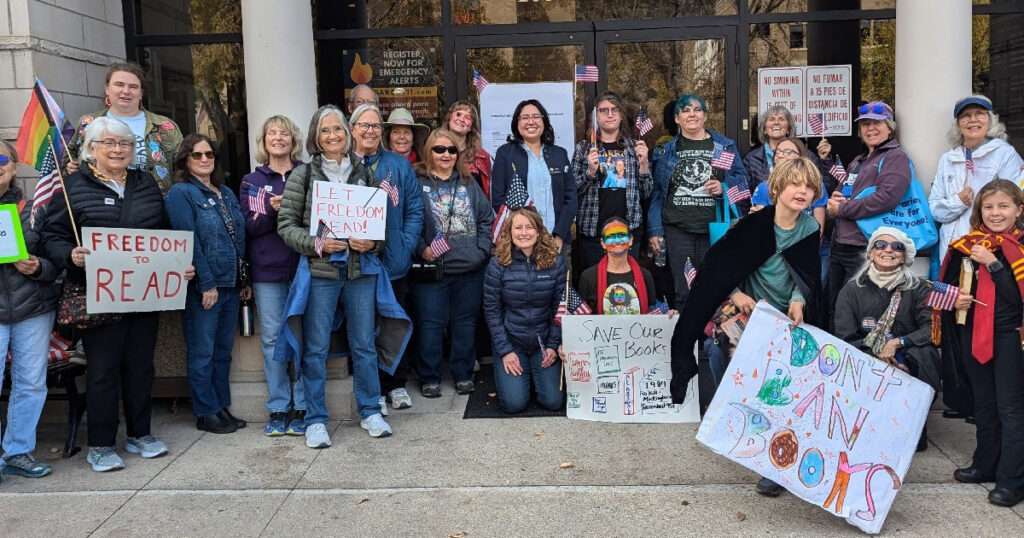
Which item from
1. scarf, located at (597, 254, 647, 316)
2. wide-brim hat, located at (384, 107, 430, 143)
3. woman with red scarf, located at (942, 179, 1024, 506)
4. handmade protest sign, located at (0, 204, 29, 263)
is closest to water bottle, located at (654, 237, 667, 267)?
scarf, located at (597, 254, 647, 316)

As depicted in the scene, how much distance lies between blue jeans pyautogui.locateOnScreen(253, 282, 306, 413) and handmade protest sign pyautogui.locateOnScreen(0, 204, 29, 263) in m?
1.46

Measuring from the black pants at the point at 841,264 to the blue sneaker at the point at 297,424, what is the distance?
3815 millimetres

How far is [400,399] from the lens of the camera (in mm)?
6504

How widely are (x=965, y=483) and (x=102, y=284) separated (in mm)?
4994

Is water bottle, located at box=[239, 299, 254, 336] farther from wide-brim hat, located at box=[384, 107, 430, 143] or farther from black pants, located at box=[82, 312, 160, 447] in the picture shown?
wide-brim hat, located at box=[384, 107, 430, 143]

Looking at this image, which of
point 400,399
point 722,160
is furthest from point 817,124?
point 400,399

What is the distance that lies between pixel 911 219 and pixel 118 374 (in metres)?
5.50

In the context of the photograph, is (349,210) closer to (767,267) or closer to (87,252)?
(87,252)

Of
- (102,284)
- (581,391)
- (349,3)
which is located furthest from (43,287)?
(349,3)

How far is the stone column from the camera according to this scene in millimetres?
7004

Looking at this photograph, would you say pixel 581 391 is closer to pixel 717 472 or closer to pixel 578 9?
pixel 717 472

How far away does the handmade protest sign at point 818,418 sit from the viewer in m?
4.34

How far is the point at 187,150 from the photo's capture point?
5.73 metres

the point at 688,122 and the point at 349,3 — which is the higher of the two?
the point at 349,3
